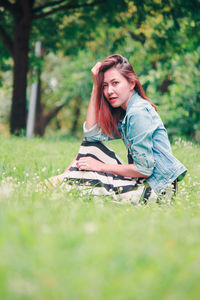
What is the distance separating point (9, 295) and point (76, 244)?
0.39 metres

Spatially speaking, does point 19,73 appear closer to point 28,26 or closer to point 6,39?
point 6,39

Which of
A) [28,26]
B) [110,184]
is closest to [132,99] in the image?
[110,184]

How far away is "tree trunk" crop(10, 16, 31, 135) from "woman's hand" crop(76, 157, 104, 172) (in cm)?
668

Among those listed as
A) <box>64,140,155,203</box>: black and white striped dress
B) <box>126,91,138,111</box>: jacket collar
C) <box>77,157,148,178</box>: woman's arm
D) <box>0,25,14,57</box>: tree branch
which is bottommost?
<box>64,140,155,203</box>: black and white striped dress

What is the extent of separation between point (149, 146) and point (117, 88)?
0.86 meters

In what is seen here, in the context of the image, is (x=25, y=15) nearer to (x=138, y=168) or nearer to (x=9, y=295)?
(x=138, y=168)

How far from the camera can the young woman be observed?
326cm

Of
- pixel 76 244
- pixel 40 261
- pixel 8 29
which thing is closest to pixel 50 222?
pixel 76 244

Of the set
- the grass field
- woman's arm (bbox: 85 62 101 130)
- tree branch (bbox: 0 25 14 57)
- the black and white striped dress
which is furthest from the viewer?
tree branch (bbox: 0 25 14 57)

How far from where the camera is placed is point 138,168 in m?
3.29

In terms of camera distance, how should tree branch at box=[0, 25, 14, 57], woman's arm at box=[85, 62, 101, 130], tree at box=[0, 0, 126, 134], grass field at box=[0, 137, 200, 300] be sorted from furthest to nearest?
tree branch at box=[0, 25, 14, 57]
tree at box=[0, 0, 126, 134]
woman's arm at box=[85, 62, 101, 130]
grass field at box=[0, 137, 200, 300]

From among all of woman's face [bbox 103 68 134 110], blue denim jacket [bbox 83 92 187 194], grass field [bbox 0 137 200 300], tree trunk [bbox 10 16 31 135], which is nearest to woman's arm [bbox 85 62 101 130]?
woman's face [bbox 103 68 134 110]

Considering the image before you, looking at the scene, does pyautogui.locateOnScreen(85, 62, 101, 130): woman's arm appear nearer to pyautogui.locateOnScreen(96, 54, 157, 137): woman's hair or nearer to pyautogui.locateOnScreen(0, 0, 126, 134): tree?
pyautogui.locateOnScreen(96, 54, 157, 137): woman's hair

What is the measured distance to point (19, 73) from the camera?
9.92 m
